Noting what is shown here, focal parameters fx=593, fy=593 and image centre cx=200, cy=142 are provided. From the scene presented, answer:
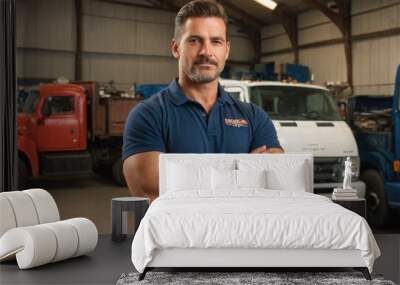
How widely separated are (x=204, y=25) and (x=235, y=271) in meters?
1.56

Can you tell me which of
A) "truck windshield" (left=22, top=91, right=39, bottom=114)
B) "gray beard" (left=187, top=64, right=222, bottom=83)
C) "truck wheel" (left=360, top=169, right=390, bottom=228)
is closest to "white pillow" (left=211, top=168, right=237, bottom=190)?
"gray beard" (left=187, top=64, right=222, bottom=83)

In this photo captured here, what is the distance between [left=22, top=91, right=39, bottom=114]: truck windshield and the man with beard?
5.22 metres

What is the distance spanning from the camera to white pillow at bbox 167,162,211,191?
3.67 metres

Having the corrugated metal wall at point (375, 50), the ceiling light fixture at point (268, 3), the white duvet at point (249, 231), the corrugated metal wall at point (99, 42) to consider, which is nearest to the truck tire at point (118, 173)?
the corrugated metal wall at point (99, 42)

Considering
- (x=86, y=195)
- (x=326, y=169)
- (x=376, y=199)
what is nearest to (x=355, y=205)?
(x=326, y=169)

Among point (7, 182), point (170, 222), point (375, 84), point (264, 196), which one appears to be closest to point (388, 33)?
point (375, 84)

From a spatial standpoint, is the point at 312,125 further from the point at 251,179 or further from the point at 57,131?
the point at 57,131

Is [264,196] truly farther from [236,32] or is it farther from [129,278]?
[236,32]

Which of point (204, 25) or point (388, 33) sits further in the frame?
point (388, 33)

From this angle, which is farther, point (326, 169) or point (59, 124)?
point (59, 124)

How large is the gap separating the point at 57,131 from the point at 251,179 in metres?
5.58

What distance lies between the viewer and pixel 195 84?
379 cm

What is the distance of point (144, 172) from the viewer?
3918mm

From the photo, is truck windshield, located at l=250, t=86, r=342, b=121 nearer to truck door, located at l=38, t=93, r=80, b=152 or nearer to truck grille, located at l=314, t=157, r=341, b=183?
truck grille, located at l=314, t=157, r=341, b=183
